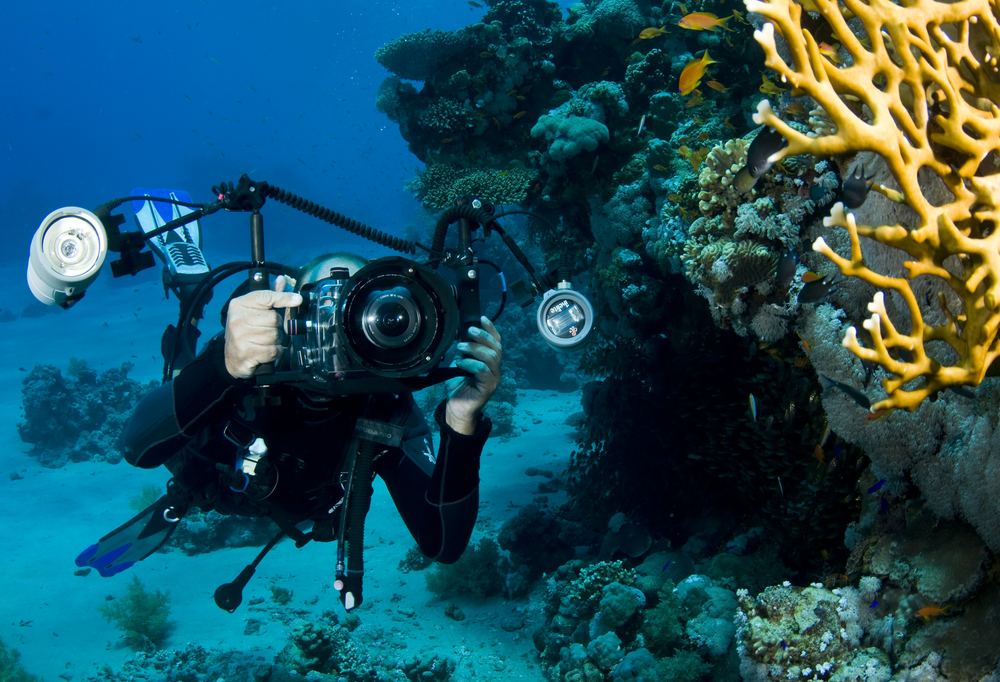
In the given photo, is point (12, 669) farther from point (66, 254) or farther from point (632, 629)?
point (632, 629)

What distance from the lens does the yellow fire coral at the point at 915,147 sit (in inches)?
71.2

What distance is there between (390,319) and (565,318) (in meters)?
0.74

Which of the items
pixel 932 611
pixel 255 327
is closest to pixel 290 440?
pixel 255 327

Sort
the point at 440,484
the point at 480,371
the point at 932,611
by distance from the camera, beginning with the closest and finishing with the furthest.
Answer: the point at 480,371
the point at 932,611
the point at 440,484

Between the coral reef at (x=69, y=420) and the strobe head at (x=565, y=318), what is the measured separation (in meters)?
13.7

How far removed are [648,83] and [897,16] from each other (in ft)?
18.6

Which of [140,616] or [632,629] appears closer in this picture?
[632,629]

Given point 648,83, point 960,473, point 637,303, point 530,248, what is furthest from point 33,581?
point 530,248

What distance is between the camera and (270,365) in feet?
7.11

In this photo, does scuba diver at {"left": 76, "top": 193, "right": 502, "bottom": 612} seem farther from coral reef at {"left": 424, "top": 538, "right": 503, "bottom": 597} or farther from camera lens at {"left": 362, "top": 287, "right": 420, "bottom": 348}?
coral reef at {"left": 424, "top": 538, "right": 503, "bottom": 597}

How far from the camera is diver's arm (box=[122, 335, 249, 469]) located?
8.00 feet

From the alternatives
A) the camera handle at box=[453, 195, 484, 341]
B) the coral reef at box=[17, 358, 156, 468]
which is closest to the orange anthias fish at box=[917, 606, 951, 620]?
the camera handle at box=[453, 195, 484, 341]

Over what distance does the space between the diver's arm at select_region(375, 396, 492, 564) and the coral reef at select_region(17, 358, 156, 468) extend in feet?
39.7

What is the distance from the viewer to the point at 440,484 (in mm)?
2852
